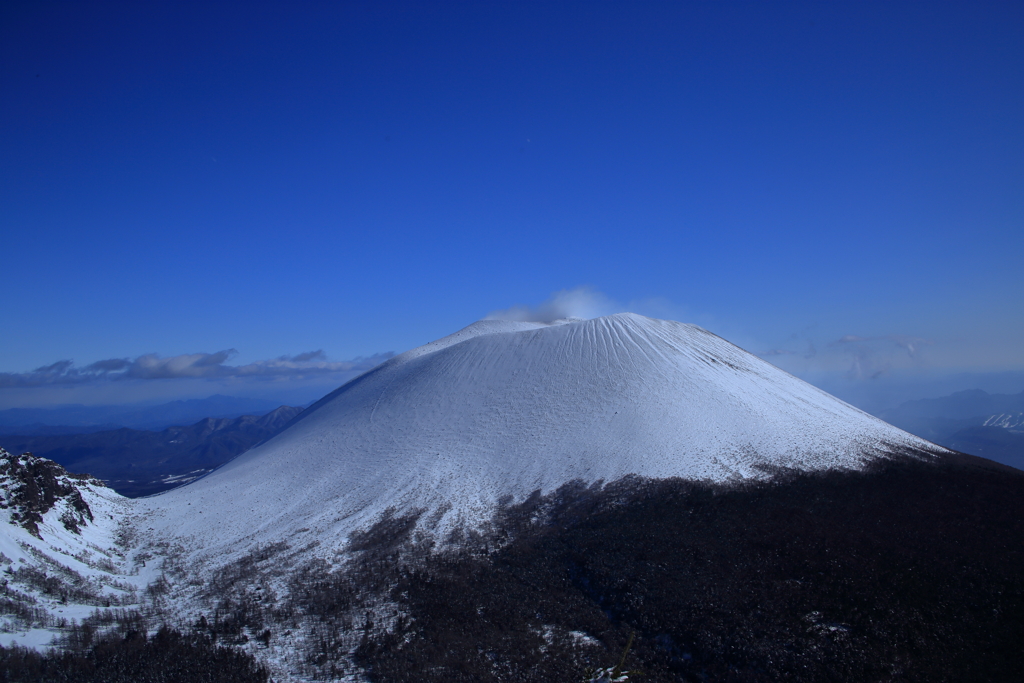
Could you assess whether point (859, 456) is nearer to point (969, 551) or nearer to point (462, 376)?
point (969, 551)

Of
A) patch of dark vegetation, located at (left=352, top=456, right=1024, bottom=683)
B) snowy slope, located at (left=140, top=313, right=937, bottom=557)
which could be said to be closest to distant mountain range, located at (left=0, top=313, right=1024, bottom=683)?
patch of dark vegetation, located at (left=352, top=456, right=1024, bottom=683)

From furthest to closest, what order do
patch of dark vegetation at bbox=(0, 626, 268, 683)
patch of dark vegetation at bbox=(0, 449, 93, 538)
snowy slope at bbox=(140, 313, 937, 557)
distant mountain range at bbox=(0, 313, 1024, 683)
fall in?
snowy slope at bbox=(140, 313, 937, 557) → patch of dark vegetation at bbox=(0, 449, 93, 538) → distant mountain range at bbox=(0, 313, 1024, 683) → patch of dark vegetation at bbox=(0, 626, 268, 683)

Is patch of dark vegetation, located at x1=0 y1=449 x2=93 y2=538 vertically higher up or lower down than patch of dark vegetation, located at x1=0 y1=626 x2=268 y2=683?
higher up

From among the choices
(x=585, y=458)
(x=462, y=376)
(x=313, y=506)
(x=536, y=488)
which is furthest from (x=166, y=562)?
(x=462, y=376)

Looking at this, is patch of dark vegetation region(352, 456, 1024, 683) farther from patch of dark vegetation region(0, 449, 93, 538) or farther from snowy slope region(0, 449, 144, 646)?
patch of dark vegetation region(0, 449, 93, 538)

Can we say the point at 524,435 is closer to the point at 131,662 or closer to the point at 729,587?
the point at 729,587

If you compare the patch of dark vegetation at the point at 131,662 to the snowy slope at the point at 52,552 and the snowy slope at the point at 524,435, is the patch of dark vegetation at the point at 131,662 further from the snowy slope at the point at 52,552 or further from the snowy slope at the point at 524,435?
the snowy slope at the point at 524,435
